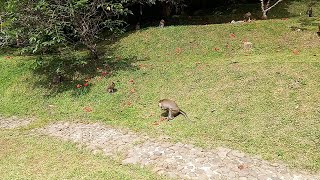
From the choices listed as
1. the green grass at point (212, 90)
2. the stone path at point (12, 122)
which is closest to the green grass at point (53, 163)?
the stone path at point (12, 122)

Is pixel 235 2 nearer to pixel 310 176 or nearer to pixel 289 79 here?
pixel 289 79

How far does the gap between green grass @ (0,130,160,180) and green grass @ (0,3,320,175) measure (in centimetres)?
139

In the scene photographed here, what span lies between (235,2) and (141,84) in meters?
13.7

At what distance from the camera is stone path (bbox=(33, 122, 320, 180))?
7.04 metres

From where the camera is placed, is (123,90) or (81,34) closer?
(123,90)

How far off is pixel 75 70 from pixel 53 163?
19.5 feet

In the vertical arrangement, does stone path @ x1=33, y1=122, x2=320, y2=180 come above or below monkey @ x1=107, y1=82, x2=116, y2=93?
below

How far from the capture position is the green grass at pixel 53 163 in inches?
288

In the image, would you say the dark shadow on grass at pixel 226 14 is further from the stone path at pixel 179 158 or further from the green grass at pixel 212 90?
the stone path at pixel 179 158

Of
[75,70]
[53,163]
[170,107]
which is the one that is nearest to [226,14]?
[75,70]

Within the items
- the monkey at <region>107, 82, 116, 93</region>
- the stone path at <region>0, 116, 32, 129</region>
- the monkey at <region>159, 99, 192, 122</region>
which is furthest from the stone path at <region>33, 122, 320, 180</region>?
the monkey at <region>107, 82, 116, 93</region>

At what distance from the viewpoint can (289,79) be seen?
34.0ft

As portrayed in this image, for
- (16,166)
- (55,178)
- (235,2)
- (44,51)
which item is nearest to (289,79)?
(55,178)

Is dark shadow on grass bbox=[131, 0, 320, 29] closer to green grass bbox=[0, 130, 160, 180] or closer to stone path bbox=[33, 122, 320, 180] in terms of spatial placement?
stone path bbox=[33, 122, 320, 180]
